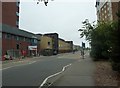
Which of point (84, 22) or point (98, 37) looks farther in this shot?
point (84, 22)

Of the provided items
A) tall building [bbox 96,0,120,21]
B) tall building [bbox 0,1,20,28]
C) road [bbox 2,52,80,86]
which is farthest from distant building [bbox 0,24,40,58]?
road [bbox 2,52,80,86]

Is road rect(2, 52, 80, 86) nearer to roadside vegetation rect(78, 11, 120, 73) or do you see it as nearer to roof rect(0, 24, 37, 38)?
roadside vegetation rect(78, 11, 120, 73)

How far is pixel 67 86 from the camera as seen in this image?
41.4 feet

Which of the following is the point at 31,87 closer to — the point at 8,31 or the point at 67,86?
the point at 67,86

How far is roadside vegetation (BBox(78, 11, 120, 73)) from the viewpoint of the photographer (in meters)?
15.8

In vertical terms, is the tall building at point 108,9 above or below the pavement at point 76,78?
above

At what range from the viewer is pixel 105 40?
38.8 m

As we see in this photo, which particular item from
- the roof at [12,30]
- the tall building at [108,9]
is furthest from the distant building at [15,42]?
the tall building at [108,9]

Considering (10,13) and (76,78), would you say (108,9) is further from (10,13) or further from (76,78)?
(76,78)

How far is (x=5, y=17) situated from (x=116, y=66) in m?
64.2

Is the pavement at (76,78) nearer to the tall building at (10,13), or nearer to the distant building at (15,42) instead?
the distant building at (15,42)

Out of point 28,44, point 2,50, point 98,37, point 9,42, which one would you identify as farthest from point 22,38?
point 98,37

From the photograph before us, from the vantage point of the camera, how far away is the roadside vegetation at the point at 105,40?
51.7 ft

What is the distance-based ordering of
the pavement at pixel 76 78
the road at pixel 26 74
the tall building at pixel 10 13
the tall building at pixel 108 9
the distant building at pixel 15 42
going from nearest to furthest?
the pavement at pixel 76 78, the road at pixel 26 74, the distant building at pixel 15 42, the tall building at pixel 108 9, the tall building at pixel 10 13
